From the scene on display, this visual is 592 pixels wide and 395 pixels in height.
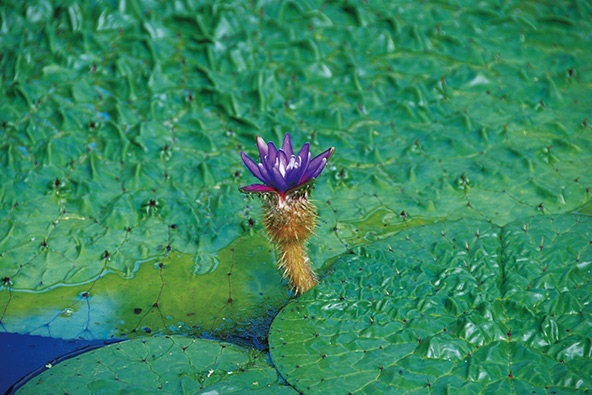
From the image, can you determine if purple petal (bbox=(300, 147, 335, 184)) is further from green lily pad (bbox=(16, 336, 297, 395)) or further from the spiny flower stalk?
green lily pad (bbox=(16, 336, 297, 395))

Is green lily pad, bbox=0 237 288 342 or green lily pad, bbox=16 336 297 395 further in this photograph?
green lily pad, bbox=0 237 288 342

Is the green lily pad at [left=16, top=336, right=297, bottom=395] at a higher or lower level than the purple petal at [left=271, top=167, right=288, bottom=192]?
lower

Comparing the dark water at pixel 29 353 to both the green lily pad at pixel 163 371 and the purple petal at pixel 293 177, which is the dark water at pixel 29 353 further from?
the purple petal at pixel 293 177

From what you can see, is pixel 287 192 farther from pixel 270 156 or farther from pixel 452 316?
pixel 452 316

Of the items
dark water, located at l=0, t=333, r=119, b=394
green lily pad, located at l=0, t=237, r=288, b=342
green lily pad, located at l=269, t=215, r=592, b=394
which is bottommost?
dark water, located at l=0, t=333, r=119, b=394

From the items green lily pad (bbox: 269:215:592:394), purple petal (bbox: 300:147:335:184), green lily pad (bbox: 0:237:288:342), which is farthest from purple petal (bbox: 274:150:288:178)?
green lily pad (bbox: 0:237:288:342)

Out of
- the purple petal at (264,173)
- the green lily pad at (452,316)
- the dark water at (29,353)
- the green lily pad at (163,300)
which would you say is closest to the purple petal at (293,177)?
the purple petal at (264,173)

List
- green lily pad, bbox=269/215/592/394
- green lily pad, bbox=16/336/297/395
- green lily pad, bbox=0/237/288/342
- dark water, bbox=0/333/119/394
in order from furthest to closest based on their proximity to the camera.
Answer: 1. green lily pad, bbox=0/237/288/342
2. dark water, bbox=0/333/119/394
3. green lily pad, bbox=16/336/297/395
4. green lily pad, bbox=269/215/592/394
